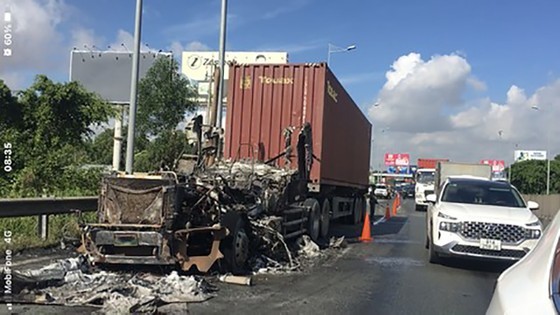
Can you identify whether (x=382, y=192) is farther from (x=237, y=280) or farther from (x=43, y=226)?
(x=237, y=280)

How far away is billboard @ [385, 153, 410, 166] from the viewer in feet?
371

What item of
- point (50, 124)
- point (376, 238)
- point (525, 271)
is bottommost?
point (376, 238)

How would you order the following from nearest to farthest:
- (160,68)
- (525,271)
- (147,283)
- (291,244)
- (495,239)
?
(525,271) → (147,283) → (495,239) → (291,244) → (160,68)

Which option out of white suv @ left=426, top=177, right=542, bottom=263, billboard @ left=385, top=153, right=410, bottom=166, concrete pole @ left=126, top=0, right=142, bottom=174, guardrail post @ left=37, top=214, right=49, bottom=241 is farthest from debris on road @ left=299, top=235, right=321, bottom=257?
billboard @ left=385, top=153, right=410, bottom=166

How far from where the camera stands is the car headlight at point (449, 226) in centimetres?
1005

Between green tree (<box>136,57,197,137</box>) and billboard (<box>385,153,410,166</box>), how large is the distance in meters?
79.9

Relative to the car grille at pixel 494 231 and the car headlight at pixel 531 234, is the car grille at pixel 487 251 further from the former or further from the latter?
the car headlight at pixel 531 234

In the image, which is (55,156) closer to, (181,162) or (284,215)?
(181,162)

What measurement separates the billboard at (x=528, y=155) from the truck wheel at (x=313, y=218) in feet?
333

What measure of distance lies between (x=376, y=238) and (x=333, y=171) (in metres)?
2.16

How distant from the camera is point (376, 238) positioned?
15914mm

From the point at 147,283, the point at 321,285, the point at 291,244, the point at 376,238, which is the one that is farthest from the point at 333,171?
the point at 147,283

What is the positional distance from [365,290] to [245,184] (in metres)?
3.20
